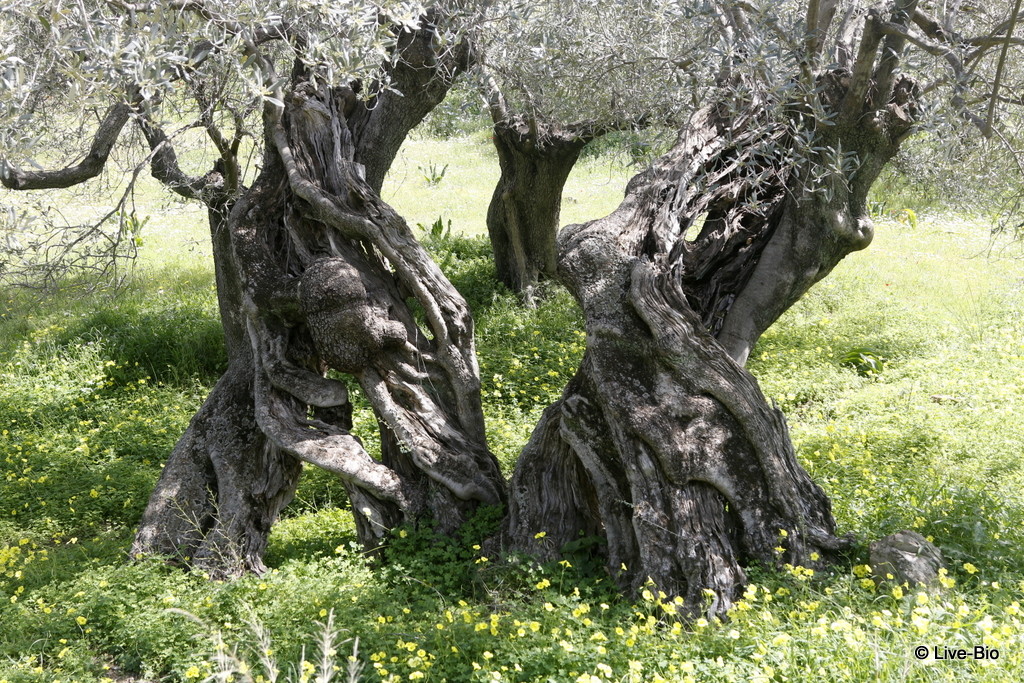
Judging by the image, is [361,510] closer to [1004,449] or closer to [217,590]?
[217,590]

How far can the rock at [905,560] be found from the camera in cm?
452

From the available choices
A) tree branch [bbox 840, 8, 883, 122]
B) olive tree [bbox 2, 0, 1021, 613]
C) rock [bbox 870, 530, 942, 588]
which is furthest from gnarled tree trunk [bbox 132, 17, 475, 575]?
tree branch [bbox 840, 8, 883, 122]

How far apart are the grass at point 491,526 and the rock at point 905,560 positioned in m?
0.10

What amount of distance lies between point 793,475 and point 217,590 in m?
3.56

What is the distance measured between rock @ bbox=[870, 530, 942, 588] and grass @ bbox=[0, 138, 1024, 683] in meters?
0.10

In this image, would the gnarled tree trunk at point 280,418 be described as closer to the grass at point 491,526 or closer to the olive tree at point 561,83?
the grass at point 491,526

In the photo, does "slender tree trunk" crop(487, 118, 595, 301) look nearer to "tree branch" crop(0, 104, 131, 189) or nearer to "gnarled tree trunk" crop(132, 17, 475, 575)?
"gnarled tree trunk" crop(132, 17, 475, 575)

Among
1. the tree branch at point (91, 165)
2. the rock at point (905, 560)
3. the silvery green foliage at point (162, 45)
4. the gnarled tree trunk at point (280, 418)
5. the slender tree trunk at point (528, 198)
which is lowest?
the rock at point (905, 560)

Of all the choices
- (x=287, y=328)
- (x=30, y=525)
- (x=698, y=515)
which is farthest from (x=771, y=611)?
(x=30, y=525)

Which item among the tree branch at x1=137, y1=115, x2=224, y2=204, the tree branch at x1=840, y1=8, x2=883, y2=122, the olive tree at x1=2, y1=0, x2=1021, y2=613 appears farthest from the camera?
the tree branch at x1=137, y1=115, x2=224, y2=204

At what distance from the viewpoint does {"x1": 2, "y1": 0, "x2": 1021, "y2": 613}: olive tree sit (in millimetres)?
5055

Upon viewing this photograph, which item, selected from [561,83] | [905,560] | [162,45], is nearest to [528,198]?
[561,83]

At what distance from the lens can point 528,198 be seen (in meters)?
11.5

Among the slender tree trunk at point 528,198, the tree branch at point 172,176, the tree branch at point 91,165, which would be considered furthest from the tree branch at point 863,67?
the tree branch at point 91,165
